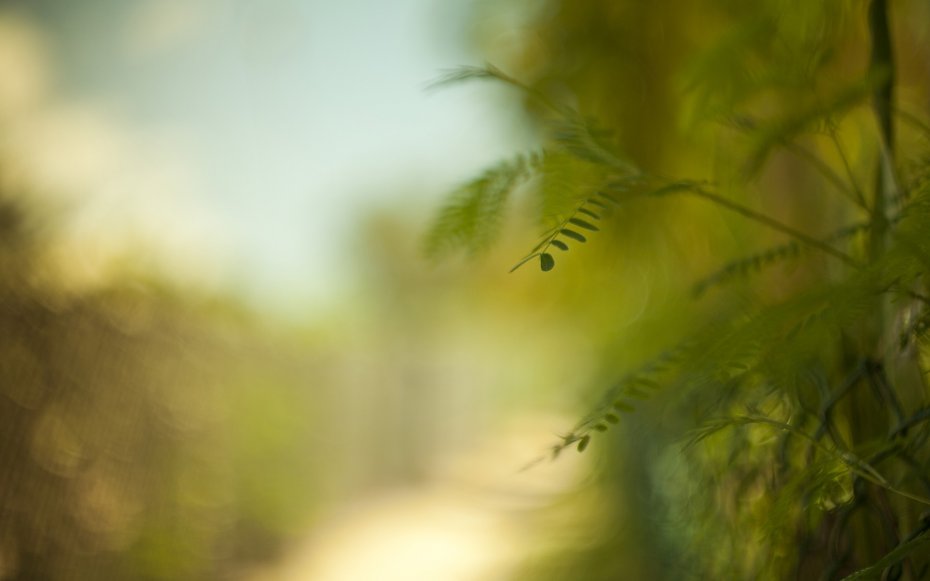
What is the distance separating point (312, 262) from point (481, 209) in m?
3.35

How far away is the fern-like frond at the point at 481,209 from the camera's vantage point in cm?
46

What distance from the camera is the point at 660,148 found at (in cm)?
126

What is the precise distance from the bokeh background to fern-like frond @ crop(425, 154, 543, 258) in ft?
0.26

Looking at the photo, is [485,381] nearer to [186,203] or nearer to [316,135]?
[316,135]

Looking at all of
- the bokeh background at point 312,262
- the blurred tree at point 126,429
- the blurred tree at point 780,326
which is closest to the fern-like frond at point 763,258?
the blurred tree at point 780,326

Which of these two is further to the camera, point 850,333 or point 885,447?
point 850,333

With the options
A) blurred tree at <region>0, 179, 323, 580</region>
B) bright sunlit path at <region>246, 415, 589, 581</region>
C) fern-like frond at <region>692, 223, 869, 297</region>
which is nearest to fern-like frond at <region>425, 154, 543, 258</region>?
fern-like frond at <region>692, 223, 869, 297</region>

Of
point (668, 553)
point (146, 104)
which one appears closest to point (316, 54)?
point (146, 104)

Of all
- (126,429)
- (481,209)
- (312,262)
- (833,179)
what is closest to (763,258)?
(833,179)

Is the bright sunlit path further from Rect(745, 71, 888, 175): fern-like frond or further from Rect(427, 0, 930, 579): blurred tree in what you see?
Rect(745, 71, 888, 175): fern-like frond

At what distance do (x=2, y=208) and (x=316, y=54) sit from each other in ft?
8.25

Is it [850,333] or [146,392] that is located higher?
[146,392]

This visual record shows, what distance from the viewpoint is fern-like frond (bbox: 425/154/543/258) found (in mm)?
465

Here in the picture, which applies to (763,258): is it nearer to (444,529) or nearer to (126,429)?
(126,429)
